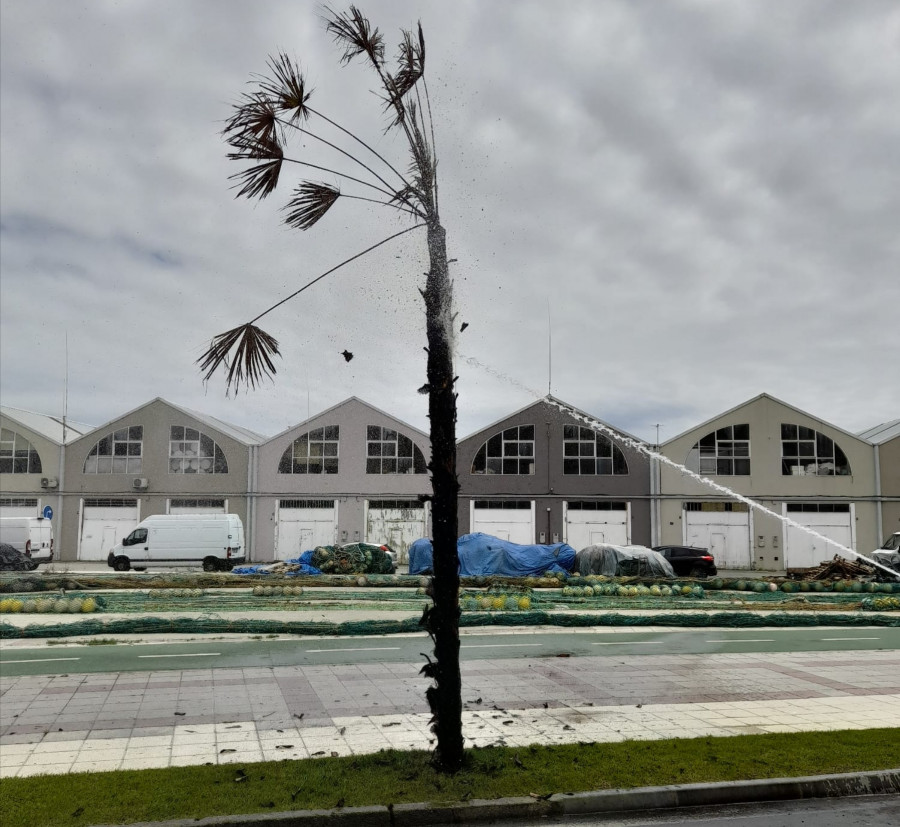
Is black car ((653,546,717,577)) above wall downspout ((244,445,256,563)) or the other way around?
the other way around

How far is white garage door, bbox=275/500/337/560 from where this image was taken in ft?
142

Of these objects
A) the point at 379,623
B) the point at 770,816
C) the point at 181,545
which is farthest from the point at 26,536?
the point at 770,816

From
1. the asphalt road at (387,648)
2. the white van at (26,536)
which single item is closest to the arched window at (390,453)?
the white van at (26,536)

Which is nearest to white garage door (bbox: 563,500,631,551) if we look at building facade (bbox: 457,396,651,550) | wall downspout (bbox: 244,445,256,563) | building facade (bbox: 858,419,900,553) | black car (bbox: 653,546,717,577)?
building facade (bbox: 457,396,651,550)

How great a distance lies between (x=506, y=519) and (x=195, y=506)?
53.4 feet

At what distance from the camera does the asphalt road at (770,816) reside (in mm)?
6844

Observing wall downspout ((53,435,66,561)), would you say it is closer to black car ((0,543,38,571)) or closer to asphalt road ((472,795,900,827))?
black car ((0,543,38,571))

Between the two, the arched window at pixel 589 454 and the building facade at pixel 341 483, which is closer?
the arched window at pixel 589 454

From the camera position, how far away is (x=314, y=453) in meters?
44.4

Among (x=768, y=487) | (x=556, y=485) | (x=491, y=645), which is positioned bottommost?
(x=491, y=645)

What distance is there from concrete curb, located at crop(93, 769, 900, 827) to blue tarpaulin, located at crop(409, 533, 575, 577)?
24798 mm

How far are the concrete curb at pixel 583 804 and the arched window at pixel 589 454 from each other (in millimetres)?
34975

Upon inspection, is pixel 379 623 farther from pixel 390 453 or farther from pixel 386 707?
pixel 390 453

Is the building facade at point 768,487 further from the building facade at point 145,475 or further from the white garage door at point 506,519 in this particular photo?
the building facade at point 145,475
